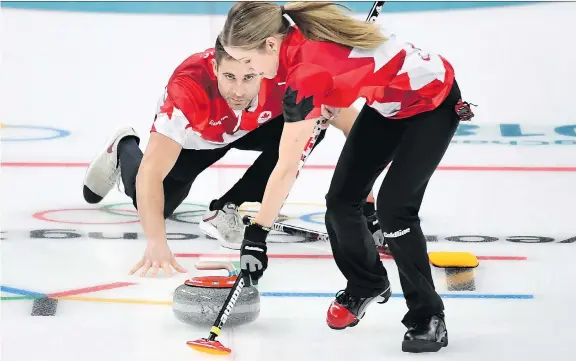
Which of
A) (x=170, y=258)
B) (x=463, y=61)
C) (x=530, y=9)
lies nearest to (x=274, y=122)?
(x=170, y=258)

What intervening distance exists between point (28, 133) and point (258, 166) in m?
2.11

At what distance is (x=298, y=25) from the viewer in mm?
2693

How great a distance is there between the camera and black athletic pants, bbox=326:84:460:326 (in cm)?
276

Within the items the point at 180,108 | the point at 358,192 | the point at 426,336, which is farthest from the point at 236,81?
the point at 426,336

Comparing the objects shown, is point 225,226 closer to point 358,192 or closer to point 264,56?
point 358,192

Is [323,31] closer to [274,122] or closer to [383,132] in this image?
[383,132]

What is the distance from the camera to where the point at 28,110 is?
20.9 ft

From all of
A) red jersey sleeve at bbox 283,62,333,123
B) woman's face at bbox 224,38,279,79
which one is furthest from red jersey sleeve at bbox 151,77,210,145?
red jersey sleeve at bbox 283,62,333,123

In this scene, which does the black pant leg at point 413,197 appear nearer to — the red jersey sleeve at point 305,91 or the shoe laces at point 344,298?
the shoe laces at point 344,298

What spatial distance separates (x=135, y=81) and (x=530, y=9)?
3725 mm

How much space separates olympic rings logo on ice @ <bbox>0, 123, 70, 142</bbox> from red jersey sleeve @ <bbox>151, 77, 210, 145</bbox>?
2.17m

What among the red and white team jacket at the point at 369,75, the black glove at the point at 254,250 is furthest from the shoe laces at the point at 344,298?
the red and white team jacket at the point at 369,75

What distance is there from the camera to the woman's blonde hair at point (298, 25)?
264 cm

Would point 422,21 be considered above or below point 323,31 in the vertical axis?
below
